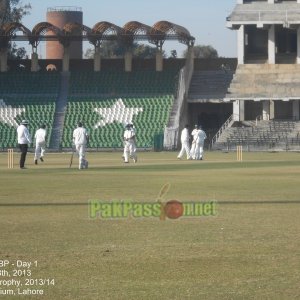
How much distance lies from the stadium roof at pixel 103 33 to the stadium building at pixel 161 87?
0.07 meters

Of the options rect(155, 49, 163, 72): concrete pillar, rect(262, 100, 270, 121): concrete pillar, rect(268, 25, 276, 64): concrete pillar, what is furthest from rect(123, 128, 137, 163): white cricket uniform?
rect(268, 25, 276, 64): concrete pillar

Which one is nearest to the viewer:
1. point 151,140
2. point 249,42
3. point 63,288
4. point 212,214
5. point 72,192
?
point 63,288

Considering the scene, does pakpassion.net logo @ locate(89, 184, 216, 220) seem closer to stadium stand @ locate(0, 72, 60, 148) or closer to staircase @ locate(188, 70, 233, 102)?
stadium stand @ locate(0, 72, 60, 148)

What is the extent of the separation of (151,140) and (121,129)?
3237mm

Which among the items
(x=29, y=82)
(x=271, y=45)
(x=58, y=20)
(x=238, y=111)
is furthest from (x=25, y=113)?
(x=58, y=20)

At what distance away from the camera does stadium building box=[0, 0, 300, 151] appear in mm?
78375

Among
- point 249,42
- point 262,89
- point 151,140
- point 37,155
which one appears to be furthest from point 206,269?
point 249,42

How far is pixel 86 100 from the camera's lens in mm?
82000

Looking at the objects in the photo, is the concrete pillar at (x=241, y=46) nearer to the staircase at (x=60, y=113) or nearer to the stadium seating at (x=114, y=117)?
the stadium seating at (x=114, y=117)

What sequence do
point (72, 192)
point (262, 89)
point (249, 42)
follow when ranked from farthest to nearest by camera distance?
point (249, 42), point (262, 89), point (72, 192)

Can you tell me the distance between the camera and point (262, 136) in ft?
251

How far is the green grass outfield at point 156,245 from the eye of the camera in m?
12.7

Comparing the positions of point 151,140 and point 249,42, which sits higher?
point 249,42

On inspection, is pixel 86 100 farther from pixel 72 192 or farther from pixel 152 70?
pixel 72 192
